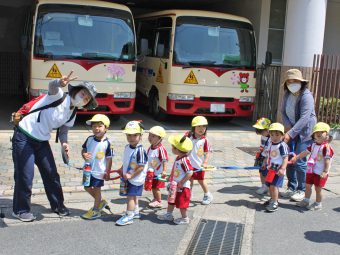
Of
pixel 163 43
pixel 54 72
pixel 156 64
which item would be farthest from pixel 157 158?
pixel 156 64

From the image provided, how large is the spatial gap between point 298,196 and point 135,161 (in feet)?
7.90

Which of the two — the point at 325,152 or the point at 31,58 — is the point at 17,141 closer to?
the point at 325,152

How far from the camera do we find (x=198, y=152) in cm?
570

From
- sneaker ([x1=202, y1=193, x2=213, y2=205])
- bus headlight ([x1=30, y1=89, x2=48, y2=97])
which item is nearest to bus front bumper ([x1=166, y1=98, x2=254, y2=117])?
bus headlight ([x1=30, y1=89, x2=48, y2=97])

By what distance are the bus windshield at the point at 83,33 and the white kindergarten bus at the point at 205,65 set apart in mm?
1083

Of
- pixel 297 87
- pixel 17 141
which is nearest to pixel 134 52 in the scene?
pixel 297 87

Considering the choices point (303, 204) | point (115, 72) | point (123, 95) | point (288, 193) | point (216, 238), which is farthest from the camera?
point (123, 95)

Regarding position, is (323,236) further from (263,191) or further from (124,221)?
(124,221)

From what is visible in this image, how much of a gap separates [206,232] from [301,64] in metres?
7.19

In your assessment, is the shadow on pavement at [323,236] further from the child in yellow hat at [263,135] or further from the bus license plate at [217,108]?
the bus license plate at [217,108]

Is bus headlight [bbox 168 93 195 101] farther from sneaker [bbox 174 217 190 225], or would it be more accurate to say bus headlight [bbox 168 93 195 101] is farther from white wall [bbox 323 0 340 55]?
white wall [bbox 323 0 340 55]

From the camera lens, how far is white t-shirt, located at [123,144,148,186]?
16.2 ft

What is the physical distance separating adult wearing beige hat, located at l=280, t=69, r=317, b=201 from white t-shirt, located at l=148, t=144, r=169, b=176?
1.62 metres

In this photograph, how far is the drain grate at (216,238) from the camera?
4434mm
